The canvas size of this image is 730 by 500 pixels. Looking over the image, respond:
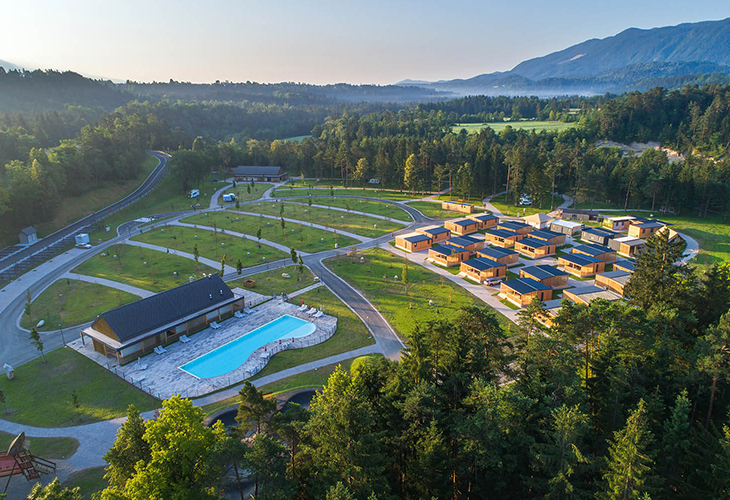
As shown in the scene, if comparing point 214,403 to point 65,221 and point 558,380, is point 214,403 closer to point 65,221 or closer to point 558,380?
point 558,380

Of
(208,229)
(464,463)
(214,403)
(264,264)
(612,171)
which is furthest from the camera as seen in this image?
(612,171)

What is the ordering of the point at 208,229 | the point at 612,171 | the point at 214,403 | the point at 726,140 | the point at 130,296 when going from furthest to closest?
the point at 726,140, the point at 612,171, the point at 208,229, the point at 130,296, the point at 214,403

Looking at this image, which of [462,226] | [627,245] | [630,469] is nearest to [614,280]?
[627,245]

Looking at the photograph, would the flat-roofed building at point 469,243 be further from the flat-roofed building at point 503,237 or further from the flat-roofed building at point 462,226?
the flat-roofed building at point 462,226

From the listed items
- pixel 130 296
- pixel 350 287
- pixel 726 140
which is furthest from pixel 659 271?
pixel 726 140

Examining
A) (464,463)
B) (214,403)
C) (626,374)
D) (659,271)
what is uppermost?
(659,271)

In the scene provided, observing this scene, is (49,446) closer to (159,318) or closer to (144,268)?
(159,318)

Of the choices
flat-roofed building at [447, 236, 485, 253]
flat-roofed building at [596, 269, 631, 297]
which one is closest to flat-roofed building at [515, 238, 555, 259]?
flat-roofed building at [447, 236, 485, 253]

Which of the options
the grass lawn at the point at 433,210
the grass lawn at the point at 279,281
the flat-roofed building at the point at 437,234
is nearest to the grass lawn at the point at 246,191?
the grass lawn at the point at 433,210
